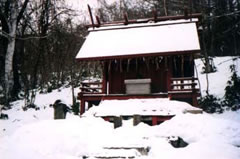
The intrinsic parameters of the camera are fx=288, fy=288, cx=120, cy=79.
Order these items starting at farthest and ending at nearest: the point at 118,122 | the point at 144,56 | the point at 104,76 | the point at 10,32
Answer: the point at 10,32
the point at 104,76
the point at 144,56
the point at 118,122

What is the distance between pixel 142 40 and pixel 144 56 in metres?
1.78

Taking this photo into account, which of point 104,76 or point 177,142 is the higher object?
point 104,76

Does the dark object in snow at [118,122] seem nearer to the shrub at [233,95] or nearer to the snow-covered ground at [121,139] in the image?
the snow-covered ground at [121,139]

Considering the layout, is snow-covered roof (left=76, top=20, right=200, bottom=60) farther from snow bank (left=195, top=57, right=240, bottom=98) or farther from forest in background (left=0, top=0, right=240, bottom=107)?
forest in background (left=0, top=0, right=240, bottom=107)

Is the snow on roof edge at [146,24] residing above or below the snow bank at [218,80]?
above

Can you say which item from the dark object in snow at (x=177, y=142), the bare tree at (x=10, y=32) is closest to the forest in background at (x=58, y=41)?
the bare tree at (x=10, y=32)

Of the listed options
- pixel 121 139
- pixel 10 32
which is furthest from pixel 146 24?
pixel 121 139

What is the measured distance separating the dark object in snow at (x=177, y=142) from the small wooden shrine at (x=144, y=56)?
518cm

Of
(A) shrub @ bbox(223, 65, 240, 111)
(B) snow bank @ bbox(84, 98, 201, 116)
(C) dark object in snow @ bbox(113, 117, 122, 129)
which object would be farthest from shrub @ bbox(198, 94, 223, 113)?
(C) dark object in snow @ bbox(113, 117, 122, 129)

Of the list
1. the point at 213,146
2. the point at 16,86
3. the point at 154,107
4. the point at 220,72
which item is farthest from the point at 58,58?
the point at 213,146

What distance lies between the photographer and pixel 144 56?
13.7 metres

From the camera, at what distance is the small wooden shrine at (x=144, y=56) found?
1353 cm

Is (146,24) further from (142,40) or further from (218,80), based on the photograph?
(218,80)

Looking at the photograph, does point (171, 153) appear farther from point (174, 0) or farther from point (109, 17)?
point (109, 17)
